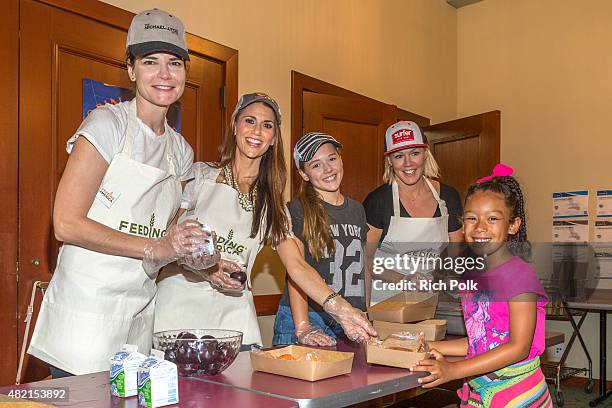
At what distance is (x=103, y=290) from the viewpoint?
5.57 ft

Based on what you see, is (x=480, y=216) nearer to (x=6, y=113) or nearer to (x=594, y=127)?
(x=6, y=113)

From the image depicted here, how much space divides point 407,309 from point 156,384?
3.16ft

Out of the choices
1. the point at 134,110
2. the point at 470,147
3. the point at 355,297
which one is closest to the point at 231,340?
the point at 134,110

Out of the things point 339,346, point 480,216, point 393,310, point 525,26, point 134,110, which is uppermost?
point 525,26

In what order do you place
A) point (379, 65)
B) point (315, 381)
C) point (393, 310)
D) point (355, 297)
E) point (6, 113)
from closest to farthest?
point (315, 381)
point (393, 310)
point (355, 297)
point (6, 113)
point (379, 65)

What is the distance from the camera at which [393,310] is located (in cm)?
202

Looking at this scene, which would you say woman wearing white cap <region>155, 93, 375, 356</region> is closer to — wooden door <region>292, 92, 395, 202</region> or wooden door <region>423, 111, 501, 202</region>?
wooden door <region>292, 92, 395, 202</region>

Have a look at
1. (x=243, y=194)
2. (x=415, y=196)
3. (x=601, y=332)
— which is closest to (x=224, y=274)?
(x=243, y=194)

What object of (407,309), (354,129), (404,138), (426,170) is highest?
(354,129)

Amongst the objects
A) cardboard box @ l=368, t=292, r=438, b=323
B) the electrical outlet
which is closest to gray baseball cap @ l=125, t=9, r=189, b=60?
cardboard box @ l=368, t=292, r=438, b=323

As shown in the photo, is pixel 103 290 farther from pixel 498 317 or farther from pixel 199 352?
pixel 498 317

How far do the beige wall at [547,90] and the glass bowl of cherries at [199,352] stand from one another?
415 centimetres

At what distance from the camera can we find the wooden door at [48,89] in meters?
2.68

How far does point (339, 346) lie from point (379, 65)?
333cm
